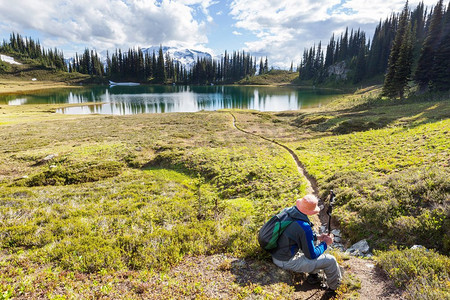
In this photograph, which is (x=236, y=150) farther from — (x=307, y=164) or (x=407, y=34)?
(x=407, y=34)

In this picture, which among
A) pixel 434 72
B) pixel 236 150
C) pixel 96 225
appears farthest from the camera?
pixel 434 72

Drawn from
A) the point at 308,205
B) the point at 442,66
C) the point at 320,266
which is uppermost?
the point at 442,66

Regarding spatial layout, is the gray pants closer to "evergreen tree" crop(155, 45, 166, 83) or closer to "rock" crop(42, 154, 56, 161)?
"rock" crop(42, 154, 56, 161)

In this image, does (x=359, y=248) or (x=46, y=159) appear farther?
(x=46, y=159)

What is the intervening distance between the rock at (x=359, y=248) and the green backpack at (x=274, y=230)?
4.16m

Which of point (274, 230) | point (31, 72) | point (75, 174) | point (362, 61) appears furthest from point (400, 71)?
point (31, 72)

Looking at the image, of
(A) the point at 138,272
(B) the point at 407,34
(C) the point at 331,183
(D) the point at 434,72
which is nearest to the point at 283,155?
(C) the point at 331,183

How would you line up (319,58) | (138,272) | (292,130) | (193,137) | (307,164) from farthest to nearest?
(319,58) < (292,130) < (193,137) < (307,164) < (138,272)

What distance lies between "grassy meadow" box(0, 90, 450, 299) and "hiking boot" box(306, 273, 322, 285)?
852 millimetres

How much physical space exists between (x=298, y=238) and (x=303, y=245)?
8.8 inches

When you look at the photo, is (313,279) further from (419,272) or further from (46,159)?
(46,159)

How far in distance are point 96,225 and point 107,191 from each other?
702 centimetres

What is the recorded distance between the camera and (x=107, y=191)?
52.7ft

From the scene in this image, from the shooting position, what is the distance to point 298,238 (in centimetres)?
605
